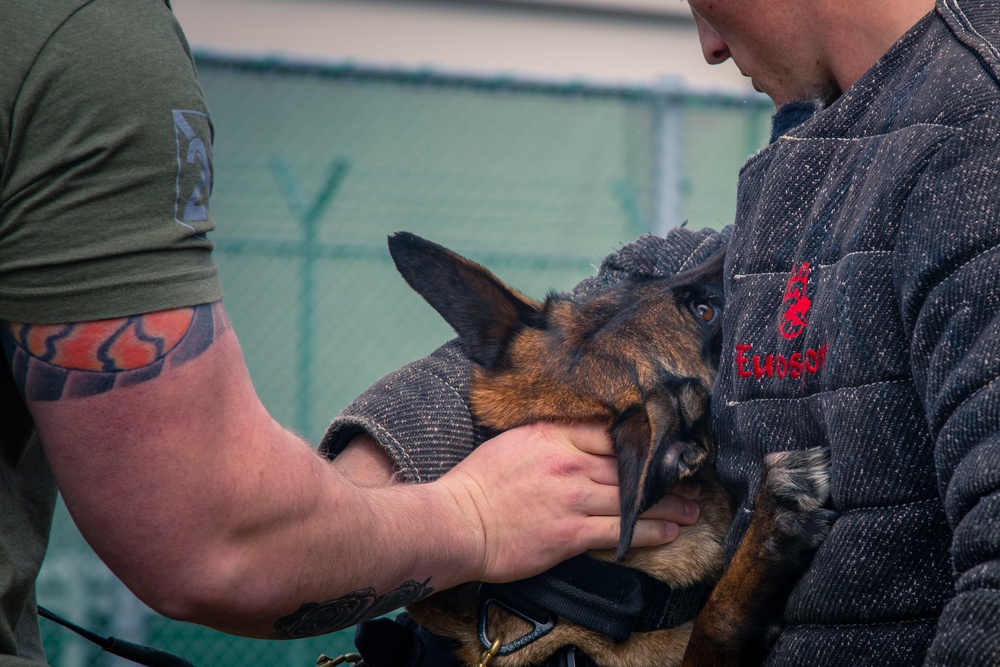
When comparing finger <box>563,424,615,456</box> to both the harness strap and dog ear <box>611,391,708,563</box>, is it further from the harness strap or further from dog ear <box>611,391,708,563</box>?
the harness strap

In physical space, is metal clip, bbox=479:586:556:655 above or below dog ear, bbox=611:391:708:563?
below

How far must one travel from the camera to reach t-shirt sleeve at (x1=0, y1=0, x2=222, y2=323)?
1157 mm

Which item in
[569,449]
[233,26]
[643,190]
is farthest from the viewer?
[233,26]

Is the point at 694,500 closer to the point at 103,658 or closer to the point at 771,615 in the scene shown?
the point at 771,615

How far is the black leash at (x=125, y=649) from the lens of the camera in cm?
177

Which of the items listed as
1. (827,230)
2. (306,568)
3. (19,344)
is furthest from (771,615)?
(19,344)

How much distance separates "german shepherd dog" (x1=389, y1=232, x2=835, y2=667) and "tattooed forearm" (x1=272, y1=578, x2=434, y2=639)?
434 mm

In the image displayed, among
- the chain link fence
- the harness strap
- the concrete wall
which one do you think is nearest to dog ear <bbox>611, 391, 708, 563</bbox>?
the harness strap

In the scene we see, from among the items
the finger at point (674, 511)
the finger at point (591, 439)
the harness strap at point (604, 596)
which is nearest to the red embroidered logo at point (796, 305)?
the finger at point (591, 439)

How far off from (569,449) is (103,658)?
3.42 m

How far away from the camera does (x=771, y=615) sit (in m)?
1.76

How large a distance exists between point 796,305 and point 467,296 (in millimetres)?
931

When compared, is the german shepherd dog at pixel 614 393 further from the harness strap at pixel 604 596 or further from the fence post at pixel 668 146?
the fence post at pixel 668 146

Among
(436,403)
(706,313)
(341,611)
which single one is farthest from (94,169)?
(706,313)
